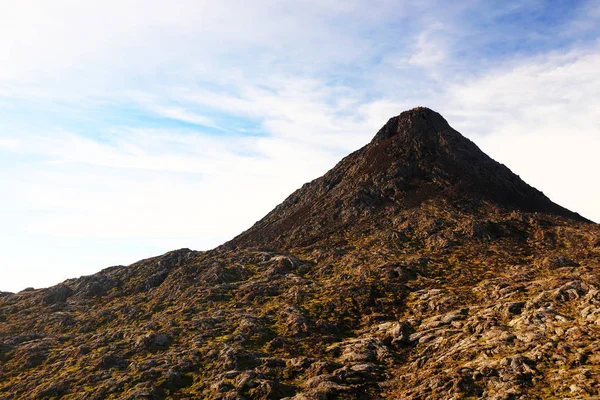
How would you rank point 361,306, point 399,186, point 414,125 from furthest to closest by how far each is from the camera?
1. point 414,125
2. point 399,186
3. point 361,306

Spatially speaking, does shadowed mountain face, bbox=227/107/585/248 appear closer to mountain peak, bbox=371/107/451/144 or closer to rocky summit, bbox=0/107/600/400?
mountain peak, bbox=371/107/451/144

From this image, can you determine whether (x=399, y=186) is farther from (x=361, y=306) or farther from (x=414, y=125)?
(x=361, y=306)

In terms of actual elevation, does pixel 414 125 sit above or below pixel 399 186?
above

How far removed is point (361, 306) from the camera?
80.2 metres

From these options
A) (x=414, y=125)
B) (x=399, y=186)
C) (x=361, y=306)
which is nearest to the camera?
(x=361, y=306)

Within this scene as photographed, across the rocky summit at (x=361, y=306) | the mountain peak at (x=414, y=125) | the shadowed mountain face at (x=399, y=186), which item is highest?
the mountain peak at (x=414, y=125)

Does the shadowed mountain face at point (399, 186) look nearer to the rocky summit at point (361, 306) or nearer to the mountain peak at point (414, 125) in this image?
the mountain peak at point (414, 125)

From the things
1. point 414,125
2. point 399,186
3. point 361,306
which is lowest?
point 361,306

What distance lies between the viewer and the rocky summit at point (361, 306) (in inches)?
2160

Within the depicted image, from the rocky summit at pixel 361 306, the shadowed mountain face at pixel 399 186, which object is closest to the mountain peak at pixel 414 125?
the shadowed mountain face at pixel 399 186

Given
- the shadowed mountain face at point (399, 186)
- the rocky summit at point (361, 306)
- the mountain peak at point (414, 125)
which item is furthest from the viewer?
the mountain peak at point (414, 125)

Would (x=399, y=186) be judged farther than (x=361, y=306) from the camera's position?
Yes

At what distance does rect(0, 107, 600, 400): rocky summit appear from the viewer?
5488 centimetres

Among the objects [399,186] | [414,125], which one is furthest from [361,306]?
[414,125]
